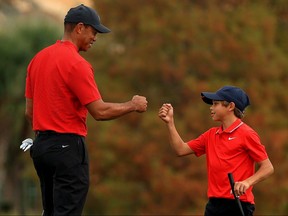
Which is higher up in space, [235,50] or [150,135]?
[235,50]

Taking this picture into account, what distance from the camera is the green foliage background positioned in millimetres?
28734

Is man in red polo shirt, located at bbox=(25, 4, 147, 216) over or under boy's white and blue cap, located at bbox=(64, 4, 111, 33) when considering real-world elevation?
under

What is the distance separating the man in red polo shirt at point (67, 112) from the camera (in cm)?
675

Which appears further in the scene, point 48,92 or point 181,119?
point 181,119

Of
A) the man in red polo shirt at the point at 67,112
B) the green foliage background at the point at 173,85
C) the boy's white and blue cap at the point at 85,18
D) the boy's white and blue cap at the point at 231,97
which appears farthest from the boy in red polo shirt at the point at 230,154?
the green foliage background at the point at 173,85

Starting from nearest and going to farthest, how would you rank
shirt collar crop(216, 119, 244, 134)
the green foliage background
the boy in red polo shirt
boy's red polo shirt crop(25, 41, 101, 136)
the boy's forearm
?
1. boy's red polo shirt crop(25, 41, 101, 136)
2. the boy's forearm
3. the boy in red polo shirt
4. shirt collar crop(216, 119, 244, 134)
5. the green foliage background

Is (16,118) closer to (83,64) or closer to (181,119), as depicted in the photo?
(181,119)

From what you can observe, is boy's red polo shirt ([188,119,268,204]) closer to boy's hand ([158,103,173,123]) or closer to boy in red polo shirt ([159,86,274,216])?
boy in red polo shirt ([159,86,274,216])

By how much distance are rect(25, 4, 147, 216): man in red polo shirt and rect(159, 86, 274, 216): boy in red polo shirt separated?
93cm

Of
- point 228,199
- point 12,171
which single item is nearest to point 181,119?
point 12,171

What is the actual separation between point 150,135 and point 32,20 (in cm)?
675

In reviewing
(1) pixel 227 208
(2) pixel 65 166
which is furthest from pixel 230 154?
(2) pixel 65 166

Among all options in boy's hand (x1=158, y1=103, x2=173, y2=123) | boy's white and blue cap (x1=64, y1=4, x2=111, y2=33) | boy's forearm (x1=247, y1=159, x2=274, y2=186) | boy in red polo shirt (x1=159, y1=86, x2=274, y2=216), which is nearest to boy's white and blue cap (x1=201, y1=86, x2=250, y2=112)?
boy in red polo shirt (x1=159, y1=86, x2=274, y2=216)

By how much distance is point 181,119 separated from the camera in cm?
2894
